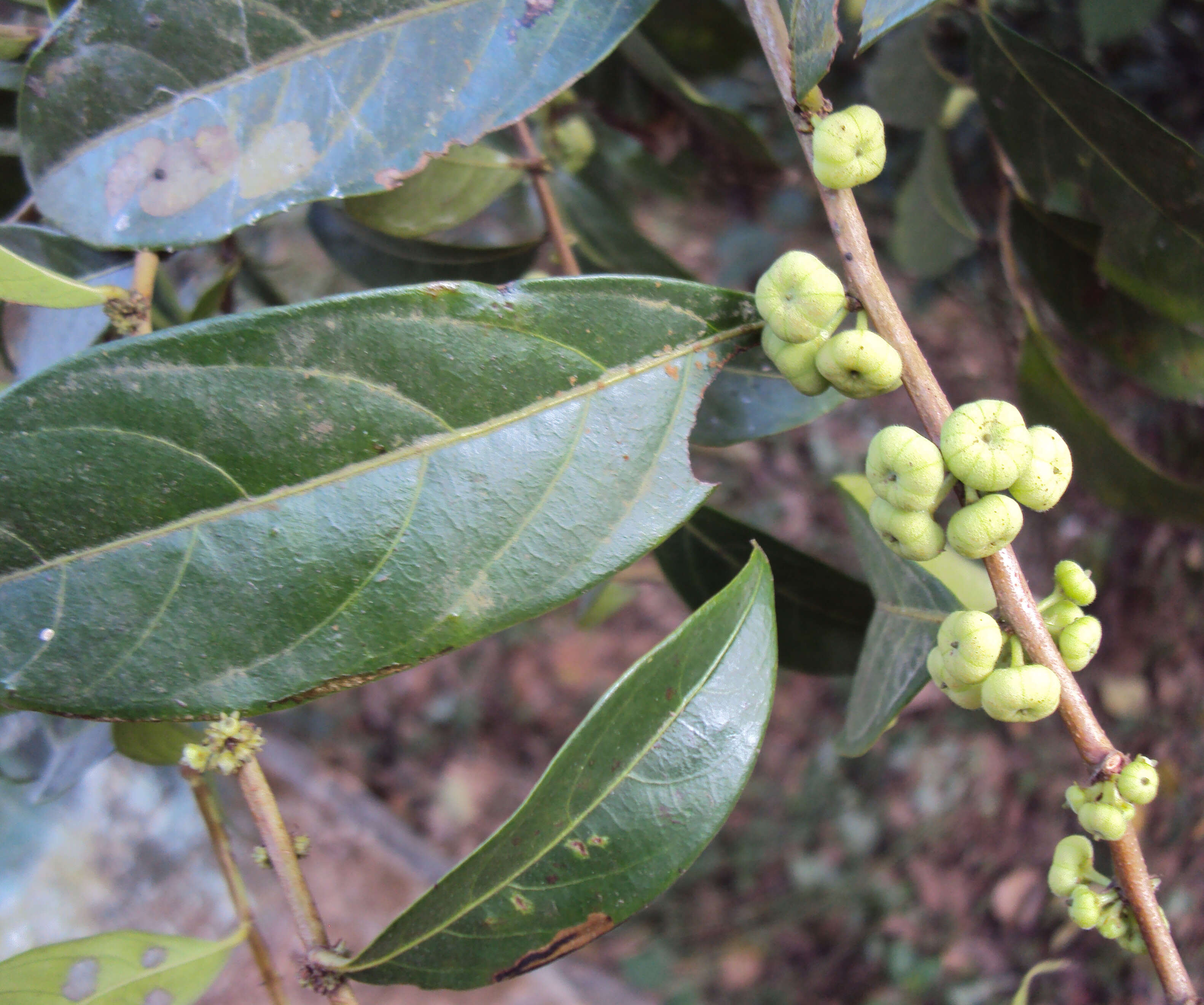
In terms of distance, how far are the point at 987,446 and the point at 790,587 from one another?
47 cm

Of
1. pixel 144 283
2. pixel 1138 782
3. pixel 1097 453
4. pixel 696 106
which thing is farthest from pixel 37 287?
pixel 1097 453

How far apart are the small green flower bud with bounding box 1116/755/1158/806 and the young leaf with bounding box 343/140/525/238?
89cm

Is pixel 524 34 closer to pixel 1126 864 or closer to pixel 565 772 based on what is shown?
pixel 565 772

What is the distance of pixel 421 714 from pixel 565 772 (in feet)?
7.56

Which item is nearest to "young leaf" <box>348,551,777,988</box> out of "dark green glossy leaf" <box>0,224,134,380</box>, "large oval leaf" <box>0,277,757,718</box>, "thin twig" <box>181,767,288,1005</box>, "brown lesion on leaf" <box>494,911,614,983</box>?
"brown lesion on leaf" <box>494,911,614,983</box>

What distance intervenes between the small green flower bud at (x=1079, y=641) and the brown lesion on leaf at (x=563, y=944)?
41cm

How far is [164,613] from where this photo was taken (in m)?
0.63

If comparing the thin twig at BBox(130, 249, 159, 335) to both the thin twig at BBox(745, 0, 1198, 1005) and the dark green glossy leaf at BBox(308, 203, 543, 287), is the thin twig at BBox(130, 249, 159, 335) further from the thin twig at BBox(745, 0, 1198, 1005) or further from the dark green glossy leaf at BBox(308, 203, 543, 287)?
the thin twig at BBox(745, 0, 1198, 1005)

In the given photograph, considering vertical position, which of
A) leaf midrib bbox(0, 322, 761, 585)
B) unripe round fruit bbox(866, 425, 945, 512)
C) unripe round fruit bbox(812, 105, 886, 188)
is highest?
unripe round fruit bbox(812, 105, 886, 188)

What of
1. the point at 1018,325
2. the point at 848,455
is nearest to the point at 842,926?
the point at 848,455

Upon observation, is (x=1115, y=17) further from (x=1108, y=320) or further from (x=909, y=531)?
(x=909, y=531)

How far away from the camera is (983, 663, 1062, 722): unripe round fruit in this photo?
23.3 inches

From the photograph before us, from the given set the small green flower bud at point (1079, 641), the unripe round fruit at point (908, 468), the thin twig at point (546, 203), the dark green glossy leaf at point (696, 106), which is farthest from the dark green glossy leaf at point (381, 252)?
the small green flower bud at point (1079, 641)

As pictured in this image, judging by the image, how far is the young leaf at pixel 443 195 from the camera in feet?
3.35
